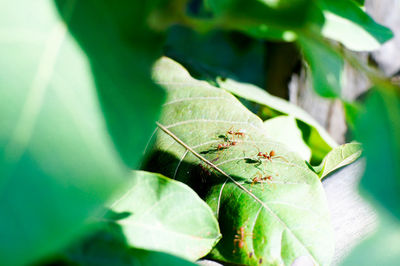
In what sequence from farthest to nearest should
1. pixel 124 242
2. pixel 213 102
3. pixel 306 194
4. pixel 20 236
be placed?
pixel 213 102 → pixel 306 194 → pixel 124 242 → pixel 20 236

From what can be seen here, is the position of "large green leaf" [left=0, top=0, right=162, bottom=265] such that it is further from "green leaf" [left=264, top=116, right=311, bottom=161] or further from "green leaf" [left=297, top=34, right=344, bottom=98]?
"green leaf" [left=264, top=116, right=311, bottom=161]

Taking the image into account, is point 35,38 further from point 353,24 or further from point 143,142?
point 353,24

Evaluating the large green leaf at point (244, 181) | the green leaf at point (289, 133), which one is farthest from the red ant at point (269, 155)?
the green leaf at point (289, 133)

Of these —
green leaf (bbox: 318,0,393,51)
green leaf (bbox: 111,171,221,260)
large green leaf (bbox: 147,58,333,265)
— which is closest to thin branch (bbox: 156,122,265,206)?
large green leaf (bbox: 147,58,333,265)

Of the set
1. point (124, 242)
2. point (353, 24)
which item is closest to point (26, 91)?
point (124, 242)

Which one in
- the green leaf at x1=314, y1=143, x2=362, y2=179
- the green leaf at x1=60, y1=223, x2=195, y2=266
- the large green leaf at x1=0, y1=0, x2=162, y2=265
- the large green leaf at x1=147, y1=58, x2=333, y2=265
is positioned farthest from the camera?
the green leaf at x1=314, y1=143, x2=362, y2=179

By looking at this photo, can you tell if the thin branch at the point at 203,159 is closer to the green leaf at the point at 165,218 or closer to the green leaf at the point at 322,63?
the green leaf at the point at 165,218

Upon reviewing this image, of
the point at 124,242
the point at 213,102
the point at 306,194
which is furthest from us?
the point at 213,102
